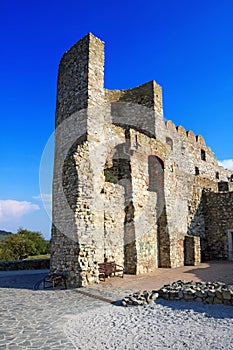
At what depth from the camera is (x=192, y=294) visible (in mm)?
6746

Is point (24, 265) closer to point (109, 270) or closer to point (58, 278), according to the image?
point (58, 278)

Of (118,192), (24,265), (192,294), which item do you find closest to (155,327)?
(192,294)

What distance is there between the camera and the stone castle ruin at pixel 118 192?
1025 cm

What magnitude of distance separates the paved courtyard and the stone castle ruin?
116 cm

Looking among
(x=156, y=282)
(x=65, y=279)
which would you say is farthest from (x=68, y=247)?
(x=156, y=282)

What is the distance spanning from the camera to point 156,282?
9539 mm

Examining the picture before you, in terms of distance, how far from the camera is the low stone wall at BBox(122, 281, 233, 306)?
6.35m

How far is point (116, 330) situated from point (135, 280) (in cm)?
499

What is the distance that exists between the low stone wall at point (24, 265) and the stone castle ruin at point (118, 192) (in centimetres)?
689

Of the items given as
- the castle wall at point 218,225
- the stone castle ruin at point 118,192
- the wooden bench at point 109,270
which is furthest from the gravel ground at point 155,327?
the castle wall at point 218,225

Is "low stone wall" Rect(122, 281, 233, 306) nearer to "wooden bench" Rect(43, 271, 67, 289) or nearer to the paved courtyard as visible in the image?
the paved courtyard

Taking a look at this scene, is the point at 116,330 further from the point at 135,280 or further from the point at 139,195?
the point at 139,195

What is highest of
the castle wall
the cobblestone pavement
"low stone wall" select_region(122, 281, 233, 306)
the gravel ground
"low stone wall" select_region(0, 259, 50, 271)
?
the castle wall

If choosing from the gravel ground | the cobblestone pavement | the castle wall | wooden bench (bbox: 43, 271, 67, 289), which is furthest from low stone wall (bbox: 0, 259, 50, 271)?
the gravel ground
